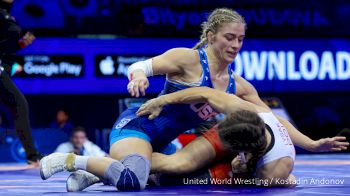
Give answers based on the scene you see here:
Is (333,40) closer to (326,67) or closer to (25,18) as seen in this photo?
(326,67)

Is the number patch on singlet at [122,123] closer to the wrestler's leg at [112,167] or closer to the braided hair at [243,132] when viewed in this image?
the wrestler's leg at [112,167]

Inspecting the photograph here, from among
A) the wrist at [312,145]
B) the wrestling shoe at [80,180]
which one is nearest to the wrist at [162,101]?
the wrestling shoe at [80,180]

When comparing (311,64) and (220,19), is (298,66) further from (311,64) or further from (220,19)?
(220,19)

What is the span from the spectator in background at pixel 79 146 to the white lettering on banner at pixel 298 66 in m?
3.01

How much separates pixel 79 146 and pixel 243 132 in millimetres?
4152

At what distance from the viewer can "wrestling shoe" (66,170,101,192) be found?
3504 millimetres

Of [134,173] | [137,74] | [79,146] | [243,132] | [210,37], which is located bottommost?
[79,146]

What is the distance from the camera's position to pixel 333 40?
987cm

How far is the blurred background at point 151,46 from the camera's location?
9.42m

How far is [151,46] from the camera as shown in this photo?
9625 mm

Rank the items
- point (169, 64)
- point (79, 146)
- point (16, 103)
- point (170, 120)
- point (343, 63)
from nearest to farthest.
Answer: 1. point (169, 64)
2. point (170, 120)
3. point (16, 103)
4. point (79, 146)
5. point (343, 63)

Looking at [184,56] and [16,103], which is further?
[16,103]

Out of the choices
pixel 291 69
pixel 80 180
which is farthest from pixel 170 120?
pixel 291 69
